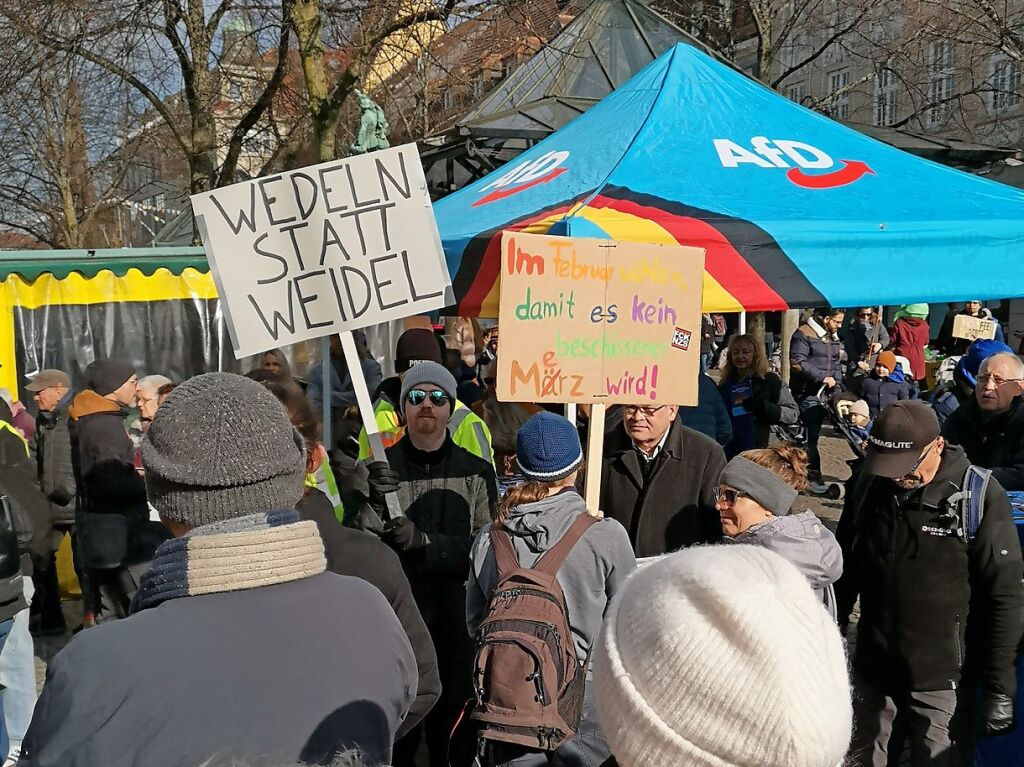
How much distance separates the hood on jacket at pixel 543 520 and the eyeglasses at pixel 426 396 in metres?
0.97

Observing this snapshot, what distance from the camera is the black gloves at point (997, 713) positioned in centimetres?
326

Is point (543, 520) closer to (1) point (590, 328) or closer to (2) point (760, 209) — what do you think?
(1) point (590, 328)

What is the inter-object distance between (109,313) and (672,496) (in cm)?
642

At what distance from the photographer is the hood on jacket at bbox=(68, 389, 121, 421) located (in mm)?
4621

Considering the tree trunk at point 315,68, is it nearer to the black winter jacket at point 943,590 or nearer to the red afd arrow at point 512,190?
the red afd arrow at point 512,190

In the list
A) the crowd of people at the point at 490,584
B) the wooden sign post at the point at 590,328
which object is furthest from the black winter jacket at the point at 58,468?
the wooden sign post at the point at 590,328


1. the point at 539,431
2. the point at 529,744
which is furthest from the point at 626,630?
the point at 539,431

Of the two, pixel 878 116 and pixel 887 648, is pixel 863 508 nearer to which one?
pixel 887 648

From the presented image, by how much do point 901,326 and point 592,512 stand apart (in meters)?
9.38

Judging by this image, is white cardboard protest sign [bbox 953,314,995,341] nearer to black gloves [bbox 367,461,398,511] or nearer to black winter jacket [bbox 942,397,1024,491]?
black winter jacket [bbox 942,397,1024,491]

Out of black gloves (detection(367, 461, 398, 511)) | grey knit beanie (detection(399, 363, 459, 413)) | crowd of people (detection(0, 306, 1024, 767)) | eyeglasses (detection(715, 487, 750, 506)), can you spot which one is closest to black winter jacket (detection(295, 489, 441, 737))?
crowd of people (detection(0, 306, 1024, 767))

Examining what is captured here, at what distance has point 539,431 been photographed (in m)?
3.04

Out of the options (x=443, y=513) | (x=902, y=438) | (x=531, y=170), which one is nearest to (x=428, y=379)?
(x=443, y=513)

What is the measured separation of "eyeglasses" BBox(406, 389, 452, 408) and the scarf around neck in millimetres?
2181
